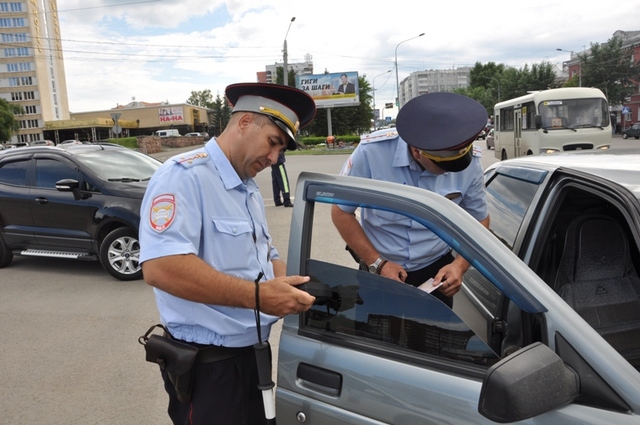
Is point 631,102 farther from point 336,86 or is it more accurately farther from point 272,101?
point 272,101

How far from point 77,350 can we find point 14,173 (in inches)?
148

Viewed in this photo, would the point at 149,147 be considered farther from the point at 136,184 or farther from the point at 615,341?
the point at 615,341

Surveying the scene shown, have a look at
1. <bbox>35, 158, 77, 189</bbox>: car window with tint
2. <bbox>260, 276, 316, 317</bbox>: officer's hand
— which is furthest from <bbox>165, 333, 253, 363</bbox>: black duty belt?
<bbox>35, 158, 77, 189</bbox>: car window with tint

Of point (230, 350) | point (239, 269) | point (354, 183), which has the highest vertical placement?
point (354, 183)

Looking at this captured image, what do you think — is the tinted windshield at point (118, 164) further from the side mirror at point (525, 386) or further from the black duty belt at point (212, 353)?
the side mirror at point (525, 386)

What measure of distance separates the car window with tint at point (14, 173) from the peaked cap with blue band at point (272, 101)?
614cm

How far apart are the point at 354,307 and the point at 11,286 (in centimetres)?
605

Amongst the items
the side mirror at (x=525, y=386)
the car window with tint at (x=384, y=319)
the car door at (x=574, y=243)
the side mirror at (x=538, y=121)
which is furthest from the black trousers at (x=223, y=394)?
the side mirror at (x=538, y=121)

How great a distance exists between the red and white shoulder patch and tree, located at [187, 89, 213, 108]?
122m

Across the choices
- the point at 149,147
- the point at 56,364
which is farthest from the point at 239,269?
the point at 149,147

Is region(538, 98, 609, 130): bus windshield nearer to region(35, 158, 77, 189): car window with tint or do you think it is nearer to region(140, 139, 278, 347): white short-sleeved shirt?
region(35, 158, 77, 189): car window with tint

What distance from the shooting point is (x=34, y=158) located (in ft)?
22.8

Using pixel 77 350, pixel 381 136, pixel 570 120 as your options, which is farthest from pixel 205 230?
pixel 570 120

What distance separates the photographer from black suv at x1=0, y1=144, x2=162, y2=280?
630cm
